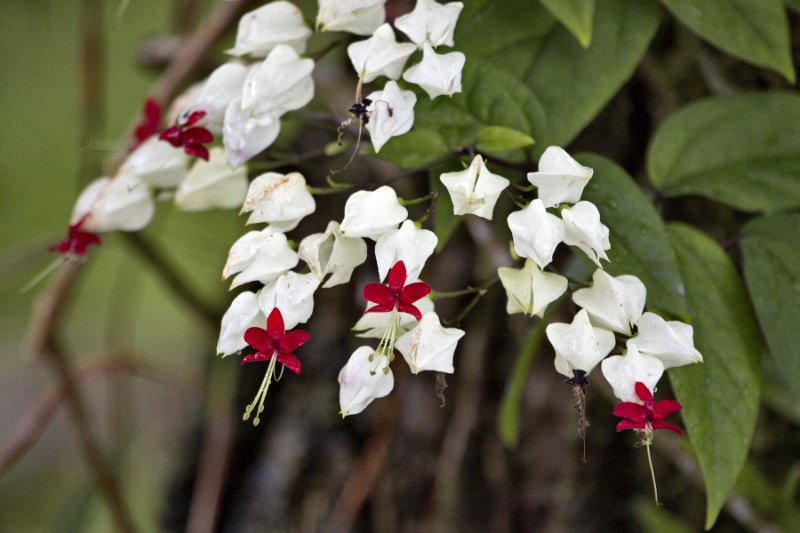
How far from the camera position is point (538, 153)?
46cm

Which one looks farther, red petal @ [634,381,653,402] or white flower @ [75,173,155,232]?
white flower @ [75,173,155,232]

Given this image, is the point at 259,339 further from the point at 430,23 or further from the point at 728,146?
the point at 728,146

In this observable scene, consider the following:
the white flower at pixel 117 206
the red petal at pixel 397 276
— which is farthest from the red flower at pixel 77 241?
the red petal at pixel 397 276

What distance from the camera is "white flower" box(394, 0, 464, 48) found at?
0.40m

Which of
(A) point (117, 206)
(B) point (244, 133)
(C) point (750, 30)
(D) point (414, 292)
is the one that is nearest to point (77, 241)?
(A) point (117, 206)

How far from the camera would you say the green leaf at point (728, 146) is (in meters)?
0.51

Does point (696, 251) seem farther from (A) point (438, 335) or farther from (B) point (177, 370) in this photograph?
(B) point (177, 370)

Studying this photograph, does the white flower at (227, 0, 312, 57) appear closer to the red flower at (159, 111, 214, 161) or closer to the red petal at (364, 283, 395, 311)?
the red flower at (159, 111, 214, 161)

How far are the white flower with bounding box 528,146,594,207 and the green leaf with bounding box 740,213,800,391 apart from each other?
16cm

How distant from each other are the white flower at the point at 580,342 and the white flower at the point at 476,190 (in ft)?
0.22

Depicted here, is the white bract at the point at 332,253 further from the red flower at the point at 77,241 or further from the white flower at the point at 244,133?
the red flower at the point at 77,241

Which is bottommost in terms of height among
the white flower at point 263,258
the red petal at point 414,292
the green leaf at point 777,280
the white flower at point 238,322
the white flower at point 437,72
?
the green leaf at point 777,280

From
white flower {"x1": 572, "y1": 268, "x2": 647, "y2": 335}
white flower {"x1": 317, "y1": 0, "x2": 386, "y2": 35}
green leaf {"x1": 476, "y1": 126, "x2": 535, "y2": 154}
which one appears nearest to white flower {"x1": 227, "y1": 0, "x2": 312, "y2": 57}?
white flower {"x1": 317, "y1": 0, "x2": 386, "y2": 35}

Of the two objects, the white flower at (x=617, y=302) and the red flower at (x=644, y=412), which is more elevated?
the white flower at (x=617, y=302)
